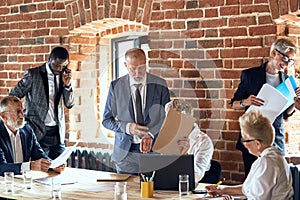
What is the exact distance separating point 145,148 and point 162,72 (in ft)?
3.96

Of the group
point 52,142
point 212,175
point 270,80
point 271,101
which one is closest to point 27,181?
point 212,175

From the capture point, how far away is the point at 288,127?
521 centimetres

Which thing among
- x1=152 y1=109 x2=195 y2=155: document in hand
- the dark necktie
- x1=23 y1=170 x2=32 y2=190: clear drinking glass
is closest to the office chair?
x1=152 y1=109 x2=195 y2=155: document in hand

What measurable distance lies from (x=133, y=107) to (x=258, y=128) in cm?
158

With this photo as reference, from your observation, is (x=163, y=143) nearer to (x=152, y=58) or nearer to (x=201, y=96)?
(x=201, y=96)

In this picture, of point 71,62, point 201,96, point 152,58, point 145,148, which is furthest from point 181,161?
point 71,62

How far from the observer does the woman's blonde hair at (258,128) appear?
3.78 meters

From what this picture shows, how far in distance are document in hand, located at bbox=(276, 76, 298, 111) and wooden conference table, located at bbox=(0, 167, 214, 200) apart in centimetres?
126

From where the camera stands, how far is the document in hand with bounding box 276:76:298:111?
4.74 m

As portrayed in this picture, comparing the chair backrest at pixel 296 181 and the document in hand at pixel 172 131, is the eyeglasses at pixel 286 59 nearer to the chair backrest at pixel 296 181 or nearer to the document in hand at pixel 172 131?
the chair backrest at pixel 296 181

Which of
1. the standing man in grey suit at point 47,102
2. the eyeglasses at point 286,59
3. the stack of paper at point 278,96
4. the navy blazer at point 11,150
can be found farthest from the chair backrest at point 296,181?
the standing man in grey suit at point 47,102

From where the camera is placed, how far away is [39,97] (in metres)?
5.96

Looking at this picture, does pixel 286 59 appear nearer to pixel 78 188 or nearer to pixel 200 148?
pixel 200 148

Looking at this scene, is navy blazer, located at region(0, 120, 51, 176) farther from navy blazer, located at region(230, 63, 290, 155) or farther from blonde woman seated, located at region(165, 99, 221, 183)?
navy blazer, located at region(230, 63, 290, 155)
